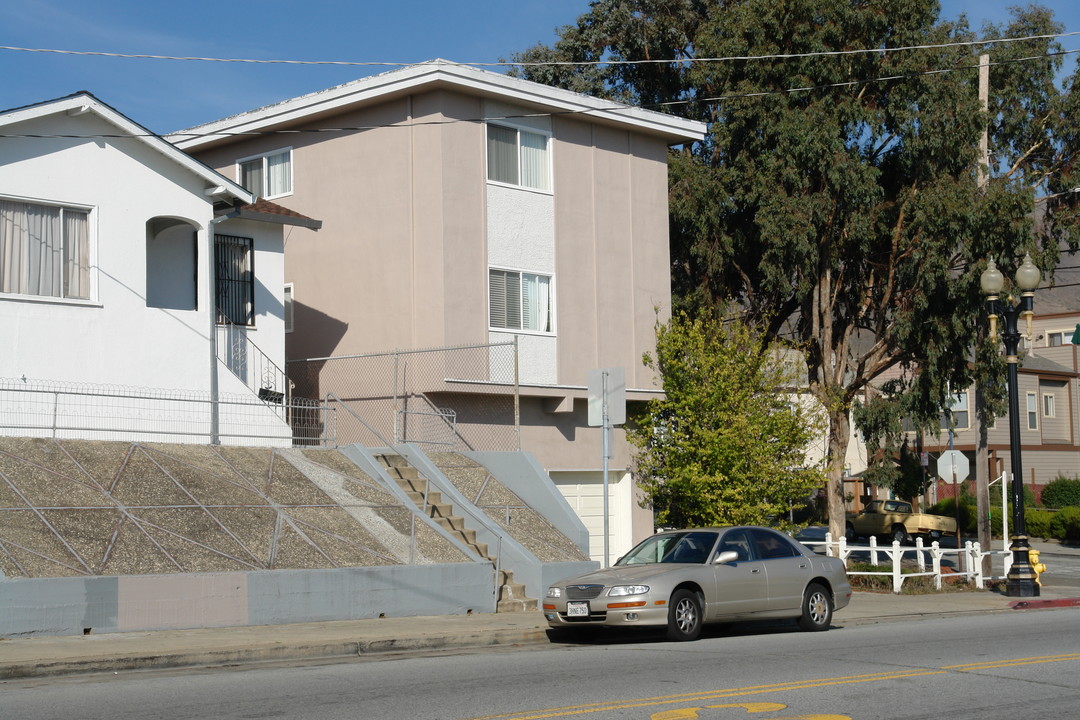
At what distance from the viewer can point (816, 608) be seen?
16.7 m

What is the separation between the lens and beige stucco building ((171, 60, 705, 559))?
24688mm

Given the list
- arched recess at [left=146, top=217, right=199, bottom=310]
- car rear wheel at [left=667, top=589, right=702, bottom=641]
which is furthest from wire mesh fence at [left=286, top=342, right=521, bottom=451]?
car rear wheel at [left=667, top=589, right=702, bottom=641]

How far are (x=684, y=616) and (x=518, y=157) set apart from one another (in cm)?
1339

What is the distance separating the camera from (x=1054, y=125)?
3111cm

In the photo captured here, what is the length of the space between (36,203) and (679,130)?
1393 centimetres

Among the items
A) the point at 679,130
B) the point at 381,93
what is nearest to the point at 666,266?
the point at 679,130

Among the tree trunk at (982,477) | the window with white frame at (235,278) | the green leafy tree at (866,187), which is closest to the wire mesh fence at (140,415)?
the window with white frame at (235,278)

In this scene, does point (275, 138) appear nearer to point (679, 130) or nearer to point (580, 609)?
point (679, 130)

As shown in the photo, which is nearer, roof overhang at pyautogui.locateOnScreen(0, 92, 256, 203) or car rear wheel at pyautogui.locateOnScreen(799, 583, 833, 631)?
car rear wheel at pyautogui.locateOnScreen(799, 583, 833, 631)

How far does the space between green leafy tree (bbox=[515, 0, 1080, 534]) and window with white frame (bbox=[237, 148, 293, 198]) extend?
9.23 metres

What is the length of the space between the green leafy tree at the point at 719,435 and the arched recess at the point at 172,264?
9.52 meters

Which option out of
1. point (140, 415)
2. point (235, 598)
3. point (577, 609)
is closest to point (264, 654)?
point (235, 598)

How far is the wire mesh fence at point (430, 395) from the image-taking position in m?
23.9

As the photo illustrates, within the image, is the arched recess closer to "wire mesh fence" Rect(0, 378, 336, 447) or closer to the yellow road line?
"wire mesh fence" Rect(0, 378, 336, 447)
